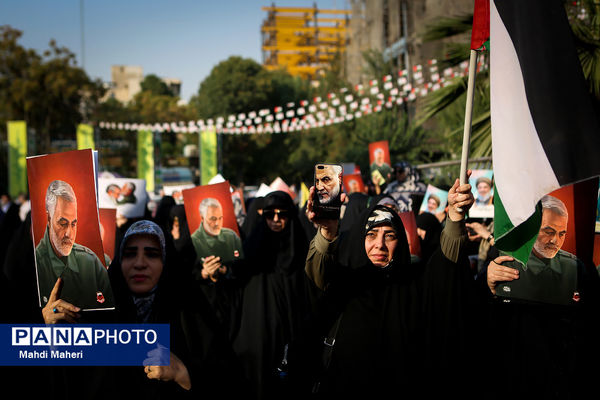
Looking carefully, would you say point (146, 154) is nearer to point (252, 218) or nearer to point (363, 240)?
point (252, 218)

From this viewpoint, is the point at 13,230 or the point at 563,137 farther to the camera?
the point at 13,230

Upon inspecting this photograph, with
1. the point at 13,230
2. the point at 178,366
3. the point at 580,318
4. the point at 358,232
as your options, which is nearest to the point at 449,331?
the point at 358,232

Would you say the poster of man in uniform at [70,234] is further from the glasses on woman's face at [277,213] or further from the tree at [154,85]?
the tree at [154,85]

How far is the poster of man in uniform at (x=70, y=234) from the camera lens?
3.10 m

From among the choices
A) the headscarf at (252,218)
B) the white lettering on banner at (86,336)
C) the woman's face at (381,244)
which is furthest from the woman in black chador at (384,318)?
the headscarf at (252,218)

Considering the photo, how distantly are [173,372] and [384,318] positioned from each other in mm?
1068

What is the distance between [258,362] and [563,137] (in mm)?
3564

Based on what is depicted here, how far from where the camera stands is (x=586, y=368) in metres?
3.67

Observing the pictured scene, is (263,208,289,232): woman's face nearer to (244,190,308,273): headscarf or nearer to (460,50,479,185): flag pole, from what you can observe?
(244,190,308,273): headscarf

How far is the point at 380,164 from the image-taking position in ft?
30.9

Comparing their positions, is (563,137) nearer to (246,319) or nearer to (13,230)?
(246,319)

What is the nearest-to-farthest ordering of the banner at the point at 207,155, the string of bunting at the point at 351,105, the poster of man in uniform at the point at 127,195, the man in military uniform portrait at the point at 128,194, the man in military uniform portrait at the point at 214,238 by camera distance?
the man in military uniform portrait at the point at 214,238
the poster of man in uniform at the point at 127,195
the man in military uniform portrait at the point at 128,194
the string of bunting at the point at 351,105
the banner at the point at 207,155

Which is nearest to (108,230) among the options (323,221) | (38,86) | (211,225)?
(211,225)

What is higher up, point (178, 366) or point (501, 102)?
point (501, 102)
